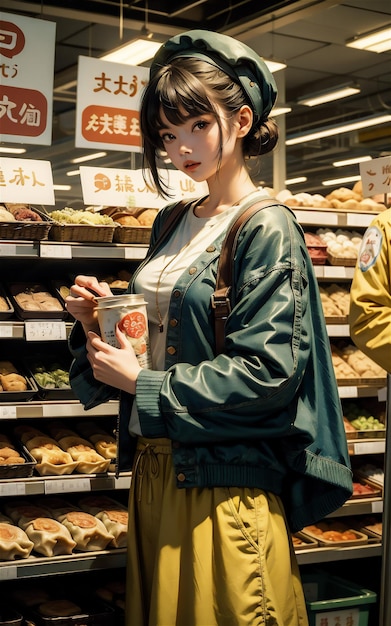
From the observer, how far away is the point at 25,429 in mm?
3609

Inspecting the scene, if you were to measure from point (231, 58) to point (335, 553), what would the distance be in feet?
8.58

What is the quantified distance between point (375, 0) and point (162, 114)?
6623mm

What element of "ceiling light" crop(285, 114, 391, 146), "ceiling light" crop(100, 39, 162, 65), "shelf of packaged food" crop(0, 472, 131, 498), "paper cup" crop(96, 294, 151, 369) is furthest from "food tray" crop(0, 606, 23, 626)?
"ceiling light" crop(285, 114, 391, 146)

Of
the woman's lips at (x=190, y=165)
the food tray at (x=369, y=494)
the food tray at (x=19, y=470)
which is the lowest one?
the food tray at (x=369, y=494)

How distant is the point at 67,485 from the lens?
3.29m

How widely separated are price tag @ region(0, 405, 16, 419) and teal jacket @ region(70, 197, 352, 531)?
1.38m

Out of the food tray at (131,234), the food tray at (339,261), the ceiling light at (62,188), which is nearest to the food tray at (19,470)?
the food tray at (131,234)

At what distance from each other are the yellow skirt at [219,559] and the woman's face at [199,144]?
714 mm

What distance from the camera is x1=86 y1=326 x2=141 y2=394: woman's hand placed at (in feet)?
6.45

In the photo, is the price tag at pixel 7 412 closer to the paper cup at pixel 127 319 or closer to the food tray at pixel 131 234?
the food tray at pixel 131 234

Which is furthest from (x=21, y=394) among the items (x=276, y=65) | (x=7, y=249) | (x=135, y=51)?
(x=276, y=65)

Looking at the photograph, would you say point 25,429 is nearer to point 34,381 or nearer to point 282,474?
point 34,381

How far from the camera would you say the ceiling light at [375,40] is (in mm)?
7141

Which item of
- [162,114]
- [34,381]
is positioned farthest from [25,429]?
[162,114]
